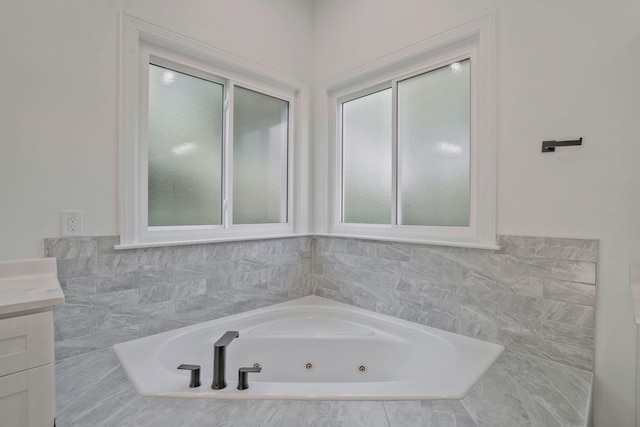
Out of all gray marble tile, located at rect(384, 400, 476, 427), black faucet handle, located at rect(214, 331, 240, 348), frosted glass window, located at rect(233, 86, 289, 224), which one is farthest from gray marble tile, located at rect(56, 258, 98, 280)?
gray marble tile, located at rect(384, 400, 476, 427)

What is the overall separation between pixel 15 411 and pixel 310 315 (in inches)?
65.0

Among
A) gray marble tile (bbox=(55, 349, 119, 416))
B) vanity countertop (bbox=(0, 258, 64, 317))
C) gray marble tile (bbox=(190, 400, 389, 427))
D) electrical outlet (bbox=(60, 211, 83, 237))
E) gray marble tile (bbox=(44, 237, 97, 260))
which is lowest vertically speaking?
gray marble tile (bbox=(55, 349, 119, 416))

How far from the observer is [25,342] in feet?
3.15

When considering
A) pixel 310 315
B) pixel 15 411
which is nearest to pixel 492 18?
pixel 310 315

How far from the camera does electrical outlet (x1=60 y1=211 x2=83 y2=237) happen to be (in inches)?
59.3

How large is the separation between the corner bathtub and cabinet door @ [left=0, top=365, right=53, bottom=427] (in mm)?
321

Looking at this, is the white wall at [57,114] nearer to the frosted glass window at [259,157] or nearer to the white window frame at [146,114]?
the white window frame at [146,114]

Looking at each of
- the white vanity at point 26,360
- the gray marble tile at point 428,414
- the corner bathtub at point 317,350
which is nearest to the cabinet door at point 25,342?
the white vanity at point 26,360

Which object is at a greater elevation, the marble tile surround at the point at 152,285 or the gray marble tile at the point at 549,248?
the gray marble tile at the point at 549,248

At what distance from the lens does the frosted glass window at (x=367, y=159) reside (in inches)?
91.0

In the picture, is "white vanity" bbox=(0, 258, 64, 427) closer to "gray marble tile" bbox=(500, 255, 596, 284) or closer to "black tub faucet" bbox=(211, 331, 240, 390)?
"black tub faucet" bbox=(211, 331, 240, 390)

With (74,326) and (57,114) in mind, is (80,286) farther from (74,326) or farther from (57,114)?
(57,114)

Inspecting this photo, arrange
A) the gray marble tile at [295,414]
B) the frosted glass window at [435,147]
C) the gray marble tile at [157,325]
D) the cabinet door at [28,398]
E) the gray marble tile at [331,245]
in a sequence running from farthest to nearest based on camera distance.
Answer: the gray marble tile at [331,245]
the frosted glass window at [435,147]
the gray marble tile at [157,325]
the gray marble tile at [295,414]
the cabinet door at [28,398]

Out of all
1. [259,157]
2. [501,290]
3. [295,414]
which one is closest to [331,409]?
[295,414]
